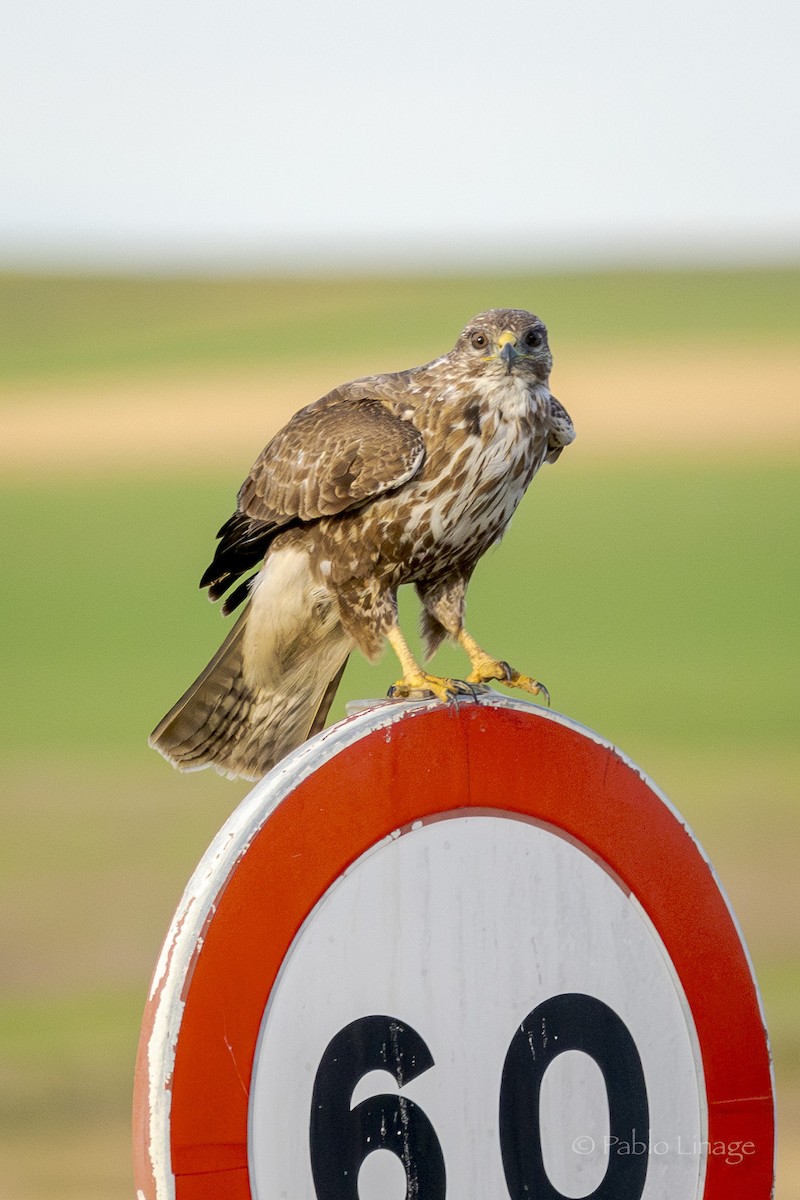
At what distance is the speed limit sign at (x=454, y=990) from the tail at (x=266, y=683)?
1185mm

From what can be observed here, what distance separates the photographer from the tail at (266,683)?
3201 mm

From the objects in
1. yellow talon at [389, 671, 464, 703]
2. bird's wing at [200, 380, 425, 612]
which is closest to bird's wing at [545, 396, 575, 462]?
bird's wing at [200, 380, 425, 612]

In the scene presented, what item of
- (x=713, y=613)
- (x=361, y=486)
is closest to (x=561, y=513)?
(x=713, y=613)

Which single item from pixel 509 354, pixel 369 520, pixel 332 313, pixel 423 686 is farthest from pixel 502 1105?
pixel 332 313

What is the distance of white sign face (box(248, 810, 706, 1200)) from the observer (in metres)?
1.87

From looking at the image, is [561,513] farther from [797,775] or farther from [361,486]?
[361,486]

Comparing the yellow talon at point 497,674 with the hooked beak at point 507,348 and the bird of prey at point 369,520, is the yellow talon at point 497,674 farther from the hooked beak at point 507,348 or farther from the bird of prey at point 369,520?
the hooked beak at point 507,348

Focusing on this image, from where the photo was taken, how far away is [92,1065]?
6176 millimetres

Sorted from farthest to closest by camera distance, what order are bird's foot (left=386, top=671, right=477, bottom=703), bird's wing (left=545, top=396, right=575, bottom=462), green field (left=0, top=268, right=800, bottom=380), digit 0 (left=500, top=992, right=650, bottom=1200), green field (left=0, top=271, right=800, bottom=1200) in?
green field (left=0, top=268, right=800, bottom=380), green field (left=0, top=271, right=800, bottom=1200), bird's wing (left=545, top=396, right=575, bottom=462), bird's foot (left=386, top=671, right=477, bottom=703), digit 0 (left=500, top=992, right=650, bottom=1200)

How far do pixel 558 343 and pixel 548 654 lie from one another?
15.5 meters

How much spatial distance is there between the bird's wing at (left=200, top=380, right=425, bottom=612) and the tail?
0.29 feet

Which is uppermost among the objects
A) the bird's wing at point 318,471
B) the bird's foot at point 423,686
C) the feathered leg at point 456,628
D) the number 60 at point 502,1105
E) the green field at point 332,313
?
the green field at point 332,313

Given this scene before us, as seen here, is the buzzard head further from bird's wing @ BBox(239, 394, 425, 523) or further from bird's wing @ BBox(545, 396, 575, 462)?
bird's wing @ BBox(239, 394, 425, 523)

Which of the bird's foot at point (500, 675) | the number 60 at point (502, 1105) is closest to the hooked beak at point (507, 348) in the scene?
the bird's foot at point (500, 675)
